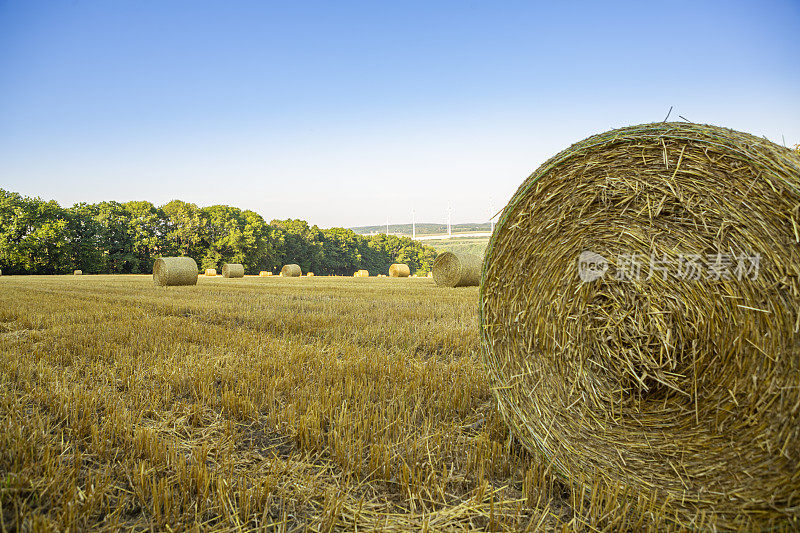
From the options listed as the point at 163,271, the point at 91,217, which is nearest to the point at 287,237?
the point at 91,217

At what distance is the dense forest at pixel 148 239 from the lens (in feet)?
134

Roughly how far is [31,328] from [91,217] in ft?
169

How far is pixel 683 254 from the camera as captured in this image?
2268mm

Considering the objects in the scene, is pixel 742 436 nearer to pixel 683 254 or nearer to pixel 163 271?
pixel 683 254

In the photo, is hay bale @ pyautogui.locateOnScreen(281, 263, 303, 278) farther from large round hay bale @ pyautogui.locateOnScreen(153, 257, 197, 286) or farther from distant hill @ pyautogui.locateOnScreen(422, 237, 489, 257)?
distant hill @ pyautogui.locateOnScreen(422, 237, 489, 257)

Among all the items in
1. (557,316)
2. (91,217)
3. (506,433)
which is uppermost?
(91,217)

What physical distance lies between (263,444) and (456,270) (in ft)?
48.6

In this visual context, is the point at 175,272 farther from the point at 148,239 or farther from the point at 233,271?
the point at 148,239

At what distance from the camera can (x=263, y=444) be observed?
2.81 metres

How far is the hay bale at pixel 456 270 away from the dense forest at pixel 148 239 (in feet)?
137

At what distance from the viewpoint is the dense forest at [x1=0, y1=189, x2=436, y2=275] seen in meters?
41.0

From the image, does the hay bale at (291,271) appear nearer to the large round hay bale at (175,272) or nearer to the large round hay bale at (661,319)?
the large round hay bale at (175,272)

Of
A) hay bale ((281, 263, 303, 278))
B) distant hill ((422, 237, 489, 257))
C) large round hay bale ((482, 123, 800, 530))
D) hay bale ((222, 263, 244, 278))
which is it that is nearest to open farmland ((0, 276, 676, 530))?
large round hay bale ((482, 123, 800, 530))

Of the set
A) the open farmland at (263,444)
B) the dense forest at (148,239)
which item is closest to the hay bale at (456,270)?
the open farmland at (263,444)
